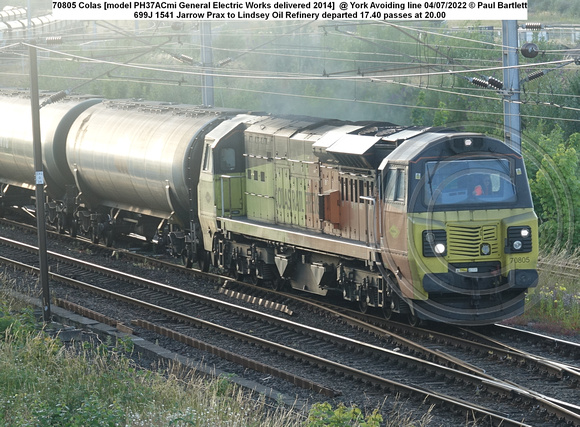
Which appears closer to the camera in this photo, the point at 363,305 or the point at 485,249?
the point at 485,249

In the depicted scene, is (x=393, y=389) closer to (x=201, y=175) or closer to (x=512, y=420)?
(x=512, y=420)

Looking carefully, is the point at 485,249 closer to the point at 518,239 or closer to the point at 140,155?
the point at 518,239

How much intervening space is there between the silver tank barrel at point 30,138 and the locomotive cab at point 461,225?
1336 cm

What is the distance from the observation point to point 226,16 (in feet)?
68.4

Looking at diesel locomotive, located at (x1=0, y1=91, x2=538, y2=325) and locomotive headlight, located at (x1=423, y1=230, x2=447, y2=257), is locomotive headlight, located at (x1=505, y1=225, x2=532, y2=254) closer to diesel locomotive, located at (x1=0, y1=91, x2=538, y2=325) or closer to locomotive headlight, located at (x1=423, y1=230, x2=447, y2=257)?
diesel locomotive, located at (x1=0, y1=91, x2=538, y2=325)

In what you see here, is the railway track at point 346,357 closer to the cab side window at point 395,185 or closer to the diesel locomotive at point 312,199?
the diesel locomotive at point 312,199

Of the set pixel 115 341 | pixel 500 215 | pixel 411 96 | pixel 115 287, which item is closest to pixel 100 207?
pixel 115 287

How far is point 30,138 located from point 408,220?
15.3 m

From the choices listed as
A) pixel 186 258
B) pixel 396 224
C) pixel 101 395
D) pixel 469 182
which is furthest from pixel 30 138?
pixel 101 395

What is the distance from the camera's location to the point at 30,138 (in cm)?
2611

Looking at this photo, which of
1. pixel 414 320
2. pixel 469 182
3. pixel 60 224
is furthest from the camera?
pixel 60 224

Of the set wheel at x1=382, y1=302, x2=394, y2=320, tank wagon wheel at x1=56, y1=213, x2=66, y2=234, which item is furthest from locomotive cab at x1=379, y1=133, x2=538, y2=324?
tank wagon wheel at x1=56, y1=213, x2=66, y2=234

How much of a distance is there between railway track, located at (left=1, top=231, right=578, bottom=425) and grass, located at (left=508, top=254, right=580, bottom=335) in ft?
9.75

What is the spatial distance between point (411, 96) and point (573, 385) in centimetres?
4004
